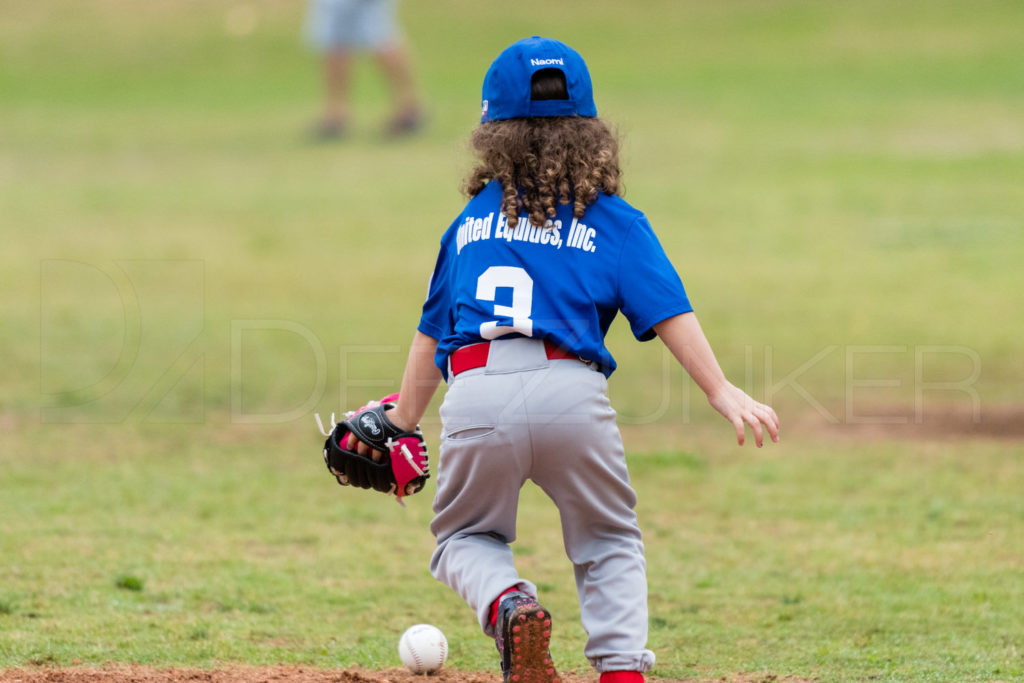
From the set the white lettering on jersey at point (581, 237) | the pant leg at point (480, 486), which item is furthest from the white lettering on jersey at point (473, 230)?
the pant leg at point (480, 486)

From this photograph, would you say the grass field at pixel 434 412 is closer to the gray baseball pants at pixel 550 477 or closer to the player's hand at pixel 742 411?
the gray baseball pants at pixel 550 477

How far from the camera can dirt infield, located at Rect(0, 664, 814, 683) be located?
3631 mm

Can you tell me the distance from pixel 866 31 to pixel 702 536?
1612cm

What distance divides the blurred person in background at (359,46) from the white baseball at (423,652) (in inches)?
466

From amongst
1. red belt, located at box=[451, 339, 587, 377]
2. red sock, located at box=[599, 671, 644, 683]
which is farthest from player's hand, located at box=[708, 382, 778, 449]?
red sock, located at box=[599, 671, 644, 683]

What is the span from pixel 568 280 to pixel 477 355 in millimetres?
289

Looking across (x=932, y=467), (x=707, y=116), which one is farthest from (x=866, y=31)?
(x=932, y=467)

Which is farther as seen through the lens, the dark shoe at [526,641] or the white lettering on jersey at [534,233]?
the white lettering on jersey at [534,233]

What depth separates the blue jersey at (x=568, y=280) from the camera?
10.9ft

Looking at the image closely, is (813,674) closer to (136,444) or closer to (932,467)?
(932,467)

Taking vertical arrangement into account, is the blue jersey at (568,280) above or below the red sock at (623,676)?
above

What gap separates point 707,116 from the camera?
16.4 metres

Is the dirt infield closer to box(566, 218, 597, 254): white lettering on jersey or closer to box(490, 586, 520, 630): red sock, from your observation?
box(490, 586, 520, 630): red sock

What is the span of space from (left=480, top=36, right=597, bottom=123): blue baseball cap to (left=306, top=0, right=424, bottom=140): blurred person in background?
39.0ft
